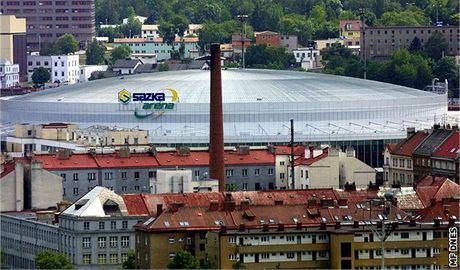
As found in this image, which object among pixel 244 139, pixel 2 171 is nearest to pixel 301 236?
pixel 2 171

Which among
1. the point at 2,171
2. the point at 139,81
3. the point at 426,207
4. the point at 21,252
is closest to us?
the point at 426,207

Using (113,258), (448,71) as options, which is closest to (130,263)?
(113,258)

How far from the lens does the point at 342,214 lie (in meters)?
81.1

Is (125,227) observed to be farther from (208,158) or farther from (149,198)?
(208,158)

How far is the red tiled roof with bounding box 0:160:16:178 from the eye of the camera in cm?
9801

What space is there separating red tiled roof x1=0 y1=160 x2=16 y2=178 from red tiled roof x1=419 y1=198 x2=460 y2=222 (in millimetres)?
20178

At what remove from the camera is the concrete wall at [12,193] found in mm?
96688

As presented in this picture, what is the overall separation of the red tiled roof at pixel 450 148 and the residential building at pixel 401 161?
4.50 ft

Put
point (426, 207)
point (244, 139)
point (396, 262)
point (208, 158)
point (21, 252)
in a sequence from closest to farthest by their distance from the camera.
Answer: point (396, 262) < point (426, 207) < point (21, 252) < point (208, 158) < point (244, 139)

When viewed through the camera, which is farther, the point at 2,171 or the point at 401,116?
the point at 401,116

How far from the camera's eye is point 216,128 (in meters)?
104

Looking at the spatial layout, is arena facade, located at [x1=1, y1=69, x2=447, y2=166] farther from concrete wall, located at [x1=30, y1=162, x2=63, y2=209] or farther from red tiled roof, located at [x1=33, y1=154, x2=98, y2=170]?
concrete wall, located at [x1=30, y1=162, x2=63, y2=209]

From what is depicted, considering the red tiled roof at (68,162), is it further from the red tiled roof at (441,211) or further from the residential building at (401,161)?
the red tiled roof at (441,211)

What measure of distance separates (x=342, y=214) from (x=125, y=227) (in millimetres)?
6823
